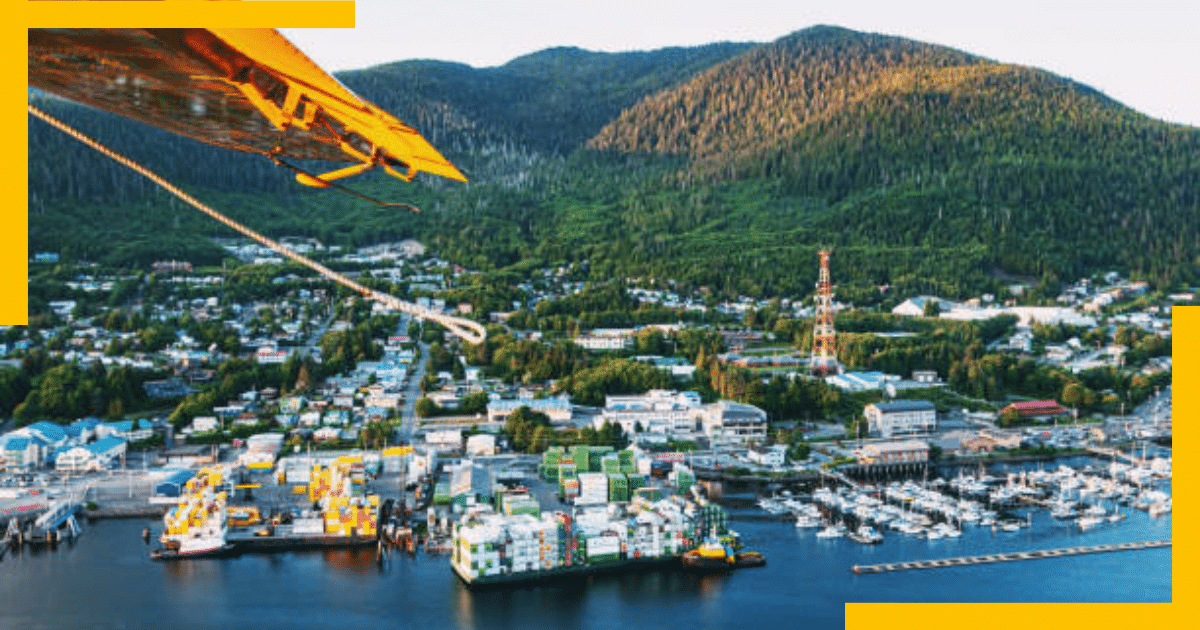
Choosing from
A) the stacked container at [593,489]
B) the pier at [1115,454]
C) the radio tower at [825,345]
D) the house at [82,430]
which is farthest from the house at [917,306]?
the house at [82,430]

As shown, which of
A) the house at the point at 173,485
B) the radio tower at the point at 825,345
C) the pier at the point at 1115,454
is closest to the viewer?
the house at the point at 173,485

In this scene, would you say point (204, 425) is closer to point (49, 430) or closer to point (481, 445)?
point (49, 430)

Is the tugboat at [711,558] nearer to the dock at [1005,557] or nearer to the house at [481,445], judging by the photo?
the dock at [1005,557]

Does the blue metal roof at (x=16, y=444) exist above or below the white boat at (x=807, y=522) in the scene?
above

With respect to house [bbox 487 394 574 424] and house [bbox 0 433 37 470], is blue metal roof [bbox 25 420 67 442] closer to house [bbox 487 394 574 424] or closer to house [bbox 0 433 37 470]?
house [bbox 0 433 37 470]

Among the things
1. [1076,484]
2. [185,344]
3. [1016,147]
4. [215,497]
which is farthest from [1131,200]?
[215,497]

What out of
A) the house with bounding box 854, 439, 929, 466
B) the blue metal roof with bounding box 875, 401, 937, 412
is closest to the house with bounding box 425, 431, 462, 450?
the house with bounding box 854, 439, 929, 466

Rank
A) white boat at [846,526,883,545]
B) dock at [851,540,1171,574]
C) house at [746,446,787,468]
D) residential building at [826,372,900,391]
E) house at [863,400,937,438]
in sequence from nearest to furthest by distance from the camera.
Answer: dock at [851,540,1171,574], white boat at [846,526,883,545], house at [746,446,787,468], house at [863,400,937,438], residential building at [826,372,900,391]
